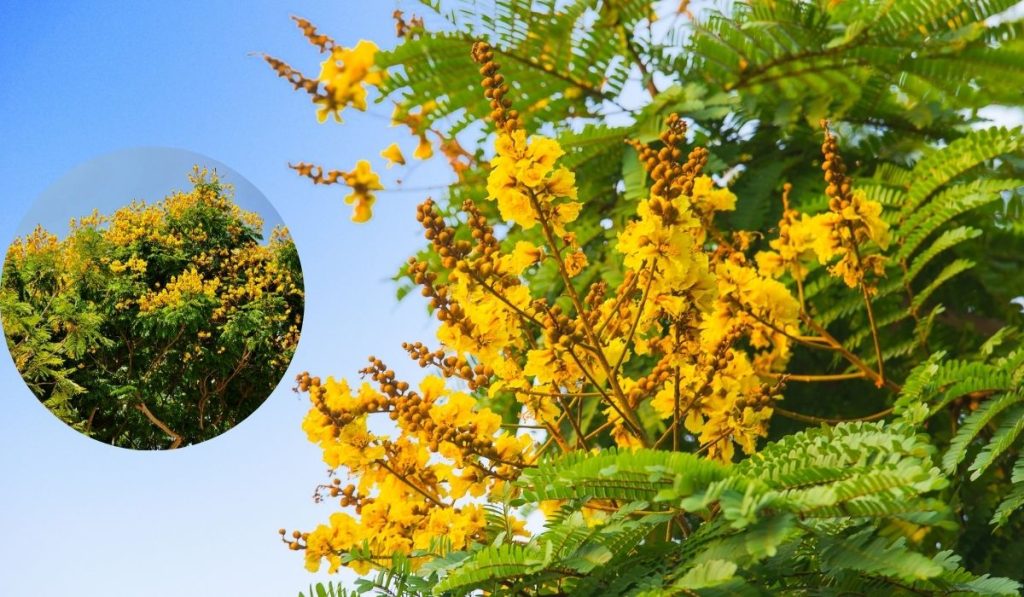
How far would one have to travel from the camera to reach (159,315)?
3244 millimetres

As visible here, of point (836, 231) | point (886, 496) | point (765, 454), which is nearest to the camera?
point (886, 496)

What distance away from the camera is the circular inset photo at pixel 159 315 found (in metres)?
3.27

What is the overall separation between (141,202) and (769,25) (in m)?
2.01

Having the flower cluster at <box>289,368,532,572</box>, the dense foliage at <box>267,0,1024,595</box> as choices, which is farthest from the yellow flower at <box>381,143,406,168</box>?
the flower cluster at <box>289,368,532,572</box>

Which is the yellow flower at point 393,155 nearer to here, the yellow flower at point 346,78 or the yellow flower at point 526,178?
the yellow flower at point 346,78

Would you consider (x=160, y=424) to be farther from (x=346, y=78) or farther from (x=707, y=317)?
(x=707, y=317)

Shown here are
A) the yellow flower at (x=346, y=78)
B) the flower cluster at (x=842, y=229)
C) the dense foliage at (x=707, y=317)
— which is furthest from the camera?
the yellow flower at (x=346, y=78)

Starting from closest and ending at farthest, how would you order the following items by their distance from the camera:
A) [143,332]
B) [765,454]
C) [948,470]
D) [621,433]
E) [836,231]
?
[765,454], [948,470], [621,433], [836,231], [143,332]

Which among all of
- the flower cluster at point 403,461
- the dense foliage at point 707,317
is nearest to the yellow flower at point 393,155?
the dense foliage at point 707,317

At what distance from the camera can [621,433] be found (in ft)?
6.54

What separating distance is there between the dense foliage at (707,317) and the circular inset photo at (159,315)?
0.66 m

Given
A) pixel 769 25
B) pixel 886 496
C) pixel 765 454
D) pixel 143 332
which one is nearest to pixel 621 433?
pixel 765 454

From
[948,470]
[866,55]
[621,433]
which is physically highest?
[866,55]

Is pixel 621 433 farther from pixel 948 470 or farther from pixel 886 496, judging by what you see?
pixel 886 496
